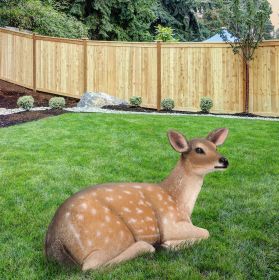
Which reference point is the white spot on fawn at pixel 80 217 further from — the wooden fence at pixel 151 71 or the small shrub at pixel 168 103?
the small shrub at pixel 168 103

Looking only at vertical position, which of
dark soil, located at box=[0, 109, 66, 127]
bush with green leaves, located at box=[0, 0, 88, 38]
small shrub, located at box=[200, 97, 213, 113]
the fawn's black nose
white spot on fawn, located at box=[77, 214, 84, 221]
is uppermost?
bush with green leaves, located at box=[0, 0, 88, 38]

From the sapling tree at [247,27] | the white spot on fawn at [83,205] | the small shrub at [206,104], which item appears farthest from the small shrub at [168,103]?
the white spot on fawn at [83,205]

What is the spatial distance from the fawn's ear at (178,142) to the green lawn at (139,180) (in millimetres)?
762

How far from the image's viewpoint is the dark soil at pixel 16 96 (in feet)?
51.0

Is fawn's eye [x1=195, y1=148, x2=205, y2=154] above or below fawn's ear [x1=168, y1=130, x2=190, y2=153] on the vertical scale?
below

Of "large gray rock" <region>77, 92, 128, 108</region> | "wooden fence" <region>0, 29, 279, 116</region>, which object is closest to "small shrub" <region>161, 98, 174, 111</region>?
"wooden fence" <region>0, 29, 279, 116</region>

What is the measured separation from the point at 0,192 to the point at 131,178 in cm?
164

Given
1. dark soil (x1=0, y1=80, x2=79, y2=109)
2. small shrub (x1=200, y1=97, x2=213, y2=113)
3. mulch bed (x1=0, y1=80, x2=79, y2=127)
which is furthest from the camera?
dark soil (x1=0, y1=80, x2=79, y2=109)

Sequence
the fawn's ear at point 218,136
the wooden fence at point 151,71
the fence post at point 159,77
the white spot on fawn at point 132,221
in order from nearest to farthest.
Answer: the white spot on fawn at point 132,221 < the fawn's ear at point 218,136 < the wooden fence at point 151,71 < the fence post at point 159,77

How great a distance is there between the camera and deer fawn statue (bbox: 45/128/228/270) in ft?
10.7

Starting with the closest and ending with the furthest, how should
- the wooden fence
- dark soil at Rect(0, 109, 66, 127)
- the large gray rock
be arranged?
dark soil at Rect(0, 109, 66, 127)
the wooden fence
the large gray rock

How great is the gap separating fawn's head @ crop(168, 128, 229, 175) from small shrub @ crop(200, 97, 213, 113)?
1060 cm

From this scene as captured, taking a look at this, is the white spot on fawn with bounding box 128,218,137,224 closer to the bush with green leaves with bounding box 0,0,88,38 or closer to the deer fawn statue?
the deer fawn statue

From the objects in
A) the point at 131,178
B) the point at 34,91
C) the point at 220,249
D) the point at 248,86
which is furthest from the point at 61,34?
the point at 220,249
